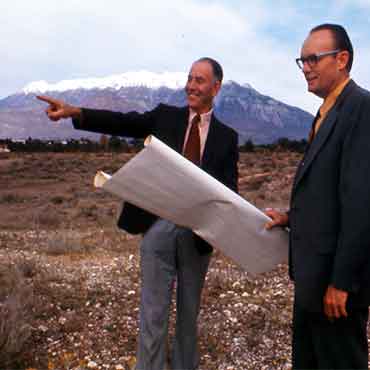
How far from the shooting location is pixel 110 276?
5.83 meters

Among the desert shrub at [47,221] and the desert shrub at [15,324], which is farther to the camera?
the desert shrub at [47,221]

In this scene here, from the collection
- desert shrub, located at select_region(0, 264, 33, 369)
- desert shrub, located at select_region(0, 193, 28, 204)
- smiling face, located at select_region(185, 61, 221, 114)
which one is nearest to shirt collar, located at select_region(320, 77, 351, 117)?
smiling face, located at select_region(185, 61, 221, 114)

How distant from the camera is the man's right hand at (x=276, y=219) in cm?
247

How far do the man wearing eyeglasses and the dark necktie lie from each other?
2.43 feet

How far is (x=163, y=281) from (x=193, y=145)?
2.47 feet

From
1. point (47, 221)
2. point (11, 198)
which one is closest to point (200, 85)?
point (47, 221)

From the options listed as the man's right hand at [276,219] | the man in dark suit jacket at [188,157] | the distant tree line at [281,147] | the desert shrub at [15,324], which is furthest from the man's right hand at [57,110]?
the distant tree line at [281,147]

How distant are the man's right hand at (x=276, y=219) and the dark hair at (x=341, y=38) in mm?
715

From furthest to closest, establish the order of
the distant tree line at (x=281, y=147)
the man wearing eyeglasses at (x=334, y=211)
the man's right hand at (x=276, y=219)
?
the distant tree line at (x=281, y=147), the man's right hand at (x=276, y=219), the man wearing eyeglasses at (x=334, y=211)

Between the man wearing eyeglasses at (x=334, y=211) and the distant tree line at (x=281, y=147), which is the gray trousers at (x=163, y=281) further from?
the distant tree line at (x=281, y=147)

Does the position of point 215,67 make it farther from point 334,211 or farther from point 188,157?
point 334,211

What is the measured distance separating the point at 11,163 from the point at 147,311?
90.7 ft

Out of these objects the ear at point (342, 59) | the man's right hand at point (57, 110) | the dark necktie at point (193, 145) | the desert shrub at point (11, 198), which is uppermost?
the ear at point (342, 59)

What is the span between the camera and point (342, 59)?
2180 millimetres
